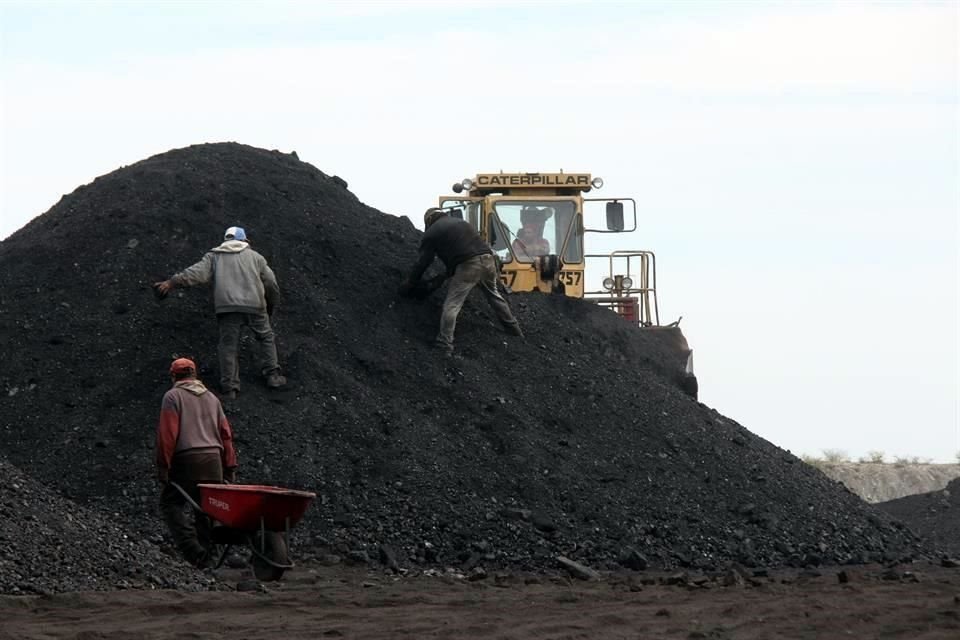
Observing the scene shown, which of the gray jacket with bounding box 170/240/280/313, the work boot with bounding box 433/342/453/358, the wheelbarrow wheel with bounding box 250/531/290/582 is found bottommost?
the wheelbarrow wheel with bounding box 250/531/290/582

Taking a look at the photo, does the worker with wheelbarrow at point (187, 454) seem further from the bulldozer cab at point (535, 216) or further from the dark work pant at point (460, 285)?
the bulldozer cab at point (535, 216)

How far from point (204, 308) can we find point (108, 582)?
234 inches

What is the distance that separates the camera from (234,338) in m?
15.1

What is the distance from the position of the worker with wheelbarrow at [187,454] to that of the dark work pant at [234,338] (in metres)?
2.90

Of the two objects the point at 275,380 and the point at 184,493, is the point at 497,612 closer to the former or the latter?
the point at 184,493

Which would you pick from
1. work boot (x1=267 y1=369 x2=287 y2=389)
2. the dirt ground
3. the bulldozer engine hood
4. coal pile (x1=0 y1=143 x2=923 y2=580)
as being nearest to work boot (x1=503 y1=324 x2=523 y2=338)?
coal pile (x1=0 y1=143 x2=923 y2=580)

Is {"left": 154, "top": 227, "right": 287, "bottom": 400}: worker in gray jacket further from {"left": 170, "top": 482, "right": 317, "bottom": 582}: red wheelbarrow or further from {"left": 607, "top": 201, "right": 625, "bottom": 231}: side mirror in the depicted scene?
{"left": 607, "top": 201, "right": 625, "bottom": 231}: side mirror

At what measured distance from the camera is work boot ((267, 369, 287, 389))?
15.5 meters

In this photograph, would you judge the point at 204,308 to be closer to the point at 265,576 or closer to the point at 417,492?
the point at 417,492

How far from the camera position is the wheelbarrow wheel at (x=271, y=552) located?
451 inches

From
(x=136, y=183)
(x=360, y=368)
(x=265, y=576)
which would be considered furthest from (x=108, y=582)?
(x=136, y=183)

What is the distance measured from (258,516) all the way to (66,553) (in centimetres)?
128

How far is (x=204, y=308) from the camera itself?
16578 mm

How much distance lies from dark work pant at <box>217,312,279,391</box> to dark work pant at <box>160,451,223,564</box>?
121 inches
